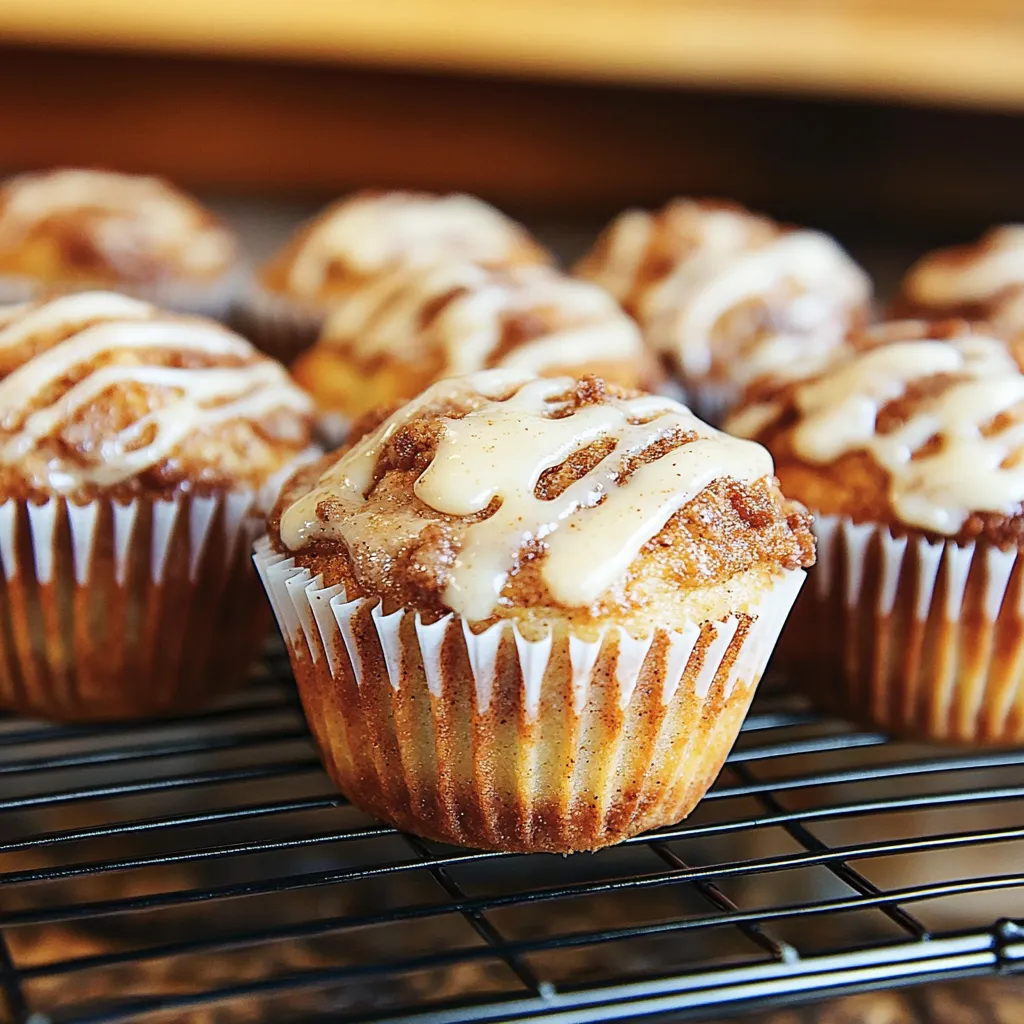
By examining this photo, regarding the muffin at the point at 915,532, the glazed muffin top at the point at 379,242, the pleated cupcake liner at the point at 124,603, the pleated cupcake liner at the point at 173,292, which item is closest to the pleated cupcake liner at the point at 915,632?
the muffin at the point at 915,532

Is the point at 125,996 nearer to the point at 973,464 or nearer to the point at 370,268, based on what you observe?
the point at 973,464

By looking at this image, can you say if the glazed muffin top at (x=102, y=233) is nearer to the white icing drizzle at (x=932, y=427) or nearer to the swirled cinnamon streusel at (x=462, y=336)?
the swirled cinnamon streusel at (x=462, y=336)

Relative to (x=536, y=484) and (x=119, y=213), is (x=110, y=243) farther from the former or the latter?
(x=536, y=484)

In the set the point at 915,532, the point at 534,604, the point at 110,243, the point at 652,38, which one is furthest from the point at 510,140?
the point at 534,604

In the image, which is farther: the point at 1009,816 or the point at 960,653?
the point at 1009,816

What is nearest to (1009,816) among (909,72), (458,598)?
(458,598)
